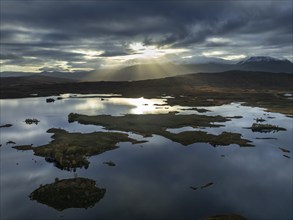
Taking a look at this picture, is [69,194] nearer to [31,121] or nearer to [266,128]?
[266,128]

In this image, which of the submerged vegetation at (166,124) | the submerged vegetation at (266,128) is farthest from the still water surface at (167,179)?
the submerged vegetation at (266,128)

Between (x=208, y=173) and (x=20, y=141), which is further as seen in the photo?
(x=20, y=141)

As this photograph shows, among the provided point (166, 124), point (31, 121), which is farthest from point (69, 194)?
point (31, 121)

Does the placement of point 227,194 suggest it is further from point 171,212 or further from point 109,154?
point 109,154

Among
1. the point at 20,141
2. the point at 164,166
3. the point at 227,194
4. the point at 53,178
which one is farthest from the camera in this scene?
the point at 20,141

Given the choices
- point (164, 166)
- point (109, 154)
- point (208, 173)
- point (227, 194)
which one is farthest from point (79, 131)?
point (227, 194)
